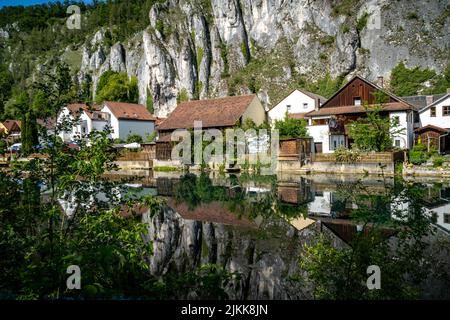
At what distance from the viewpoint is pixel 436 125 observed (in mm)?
41625

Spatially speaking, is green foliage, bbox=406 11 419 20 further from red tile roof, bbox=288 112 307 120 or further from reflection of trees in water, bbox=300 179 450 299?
reflection of trees in water, bbox=300 179 450 299

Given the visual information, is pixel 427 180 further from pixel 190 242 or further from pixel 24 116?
pixel 24 116

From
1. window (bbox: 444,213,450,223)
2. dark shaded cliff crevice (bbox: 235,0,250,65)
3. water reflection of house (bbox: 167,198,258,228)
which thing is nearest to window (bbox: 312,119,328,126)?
water reflection of house (bbox: 167,198,258,228)

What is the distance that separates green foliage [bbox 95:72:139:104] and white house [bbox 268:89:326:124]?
45.3m

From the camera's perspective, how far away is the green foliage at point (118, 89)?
85656 millimetres

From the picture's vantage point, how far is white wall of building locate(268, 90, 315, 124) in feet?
171

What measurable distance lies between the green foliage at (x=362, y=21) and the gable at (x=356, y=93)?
33351 mm

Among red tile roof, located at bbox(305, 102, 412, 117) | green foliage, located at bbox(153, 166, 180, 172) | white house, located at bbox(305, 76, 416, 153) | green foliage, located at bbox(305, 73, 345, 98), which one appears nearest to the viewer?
red tile roof, located at bbox(305, 102, 412, 117)

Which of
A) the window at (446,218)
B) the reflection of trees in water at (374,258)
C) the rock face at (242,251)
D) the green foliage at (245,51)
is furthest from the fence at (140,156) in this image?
the green foliage at (245,51)

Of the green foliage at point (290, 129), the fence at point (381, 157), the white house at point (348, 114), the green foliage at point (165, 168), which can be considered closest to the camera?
the fence at point (381, 157)

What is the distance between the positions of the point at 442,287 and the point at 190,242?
7.23 m

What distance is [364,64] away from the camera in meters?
67.4

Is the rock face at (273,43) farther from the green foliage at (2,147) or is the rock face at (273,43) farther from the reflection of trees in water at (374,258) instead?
the green foliage at (2,147)
